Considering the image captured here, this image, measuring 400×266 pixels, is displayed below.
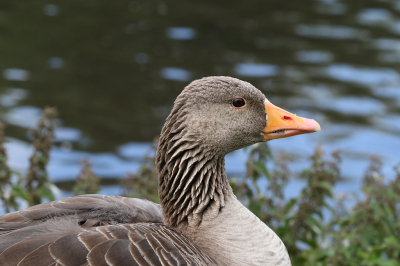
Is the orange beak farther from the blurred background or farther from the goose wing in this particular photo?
the blurred background

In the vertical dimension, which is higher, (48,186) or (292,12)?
(292,12)

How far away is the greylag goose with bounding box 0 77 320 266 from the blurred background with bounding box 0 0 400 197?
4.04 metres

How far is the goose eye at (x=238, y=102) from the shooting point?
364cm

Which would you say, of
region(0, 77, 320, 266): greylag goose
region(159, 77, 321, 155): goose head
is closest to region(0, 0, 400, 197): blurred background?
region(0, 77, 320, 266): greylag goose

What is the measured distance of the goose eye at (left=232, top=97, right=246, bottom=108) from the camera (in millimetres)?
3643

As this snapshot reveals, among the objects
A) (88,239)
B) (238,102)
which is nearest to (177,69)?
(238,102)

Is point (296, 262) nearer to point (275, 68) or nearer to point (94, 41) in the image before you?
point (275, 68)

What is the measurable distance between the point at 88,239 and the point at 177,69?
27.2 feet

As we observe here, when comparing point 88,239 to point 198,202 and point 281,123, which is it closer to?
point 198,202

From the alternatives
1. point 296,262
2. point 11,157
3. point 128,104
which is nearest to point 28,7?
point 128,104

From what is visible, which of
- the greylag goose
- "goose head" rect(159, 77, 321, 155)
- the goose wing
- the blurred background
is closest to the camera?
the goose wing

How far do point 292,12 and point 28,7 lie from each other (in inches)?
291

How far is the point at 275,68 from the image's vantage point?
1156 cm

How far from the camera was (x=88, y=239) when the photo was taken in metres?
3.08
